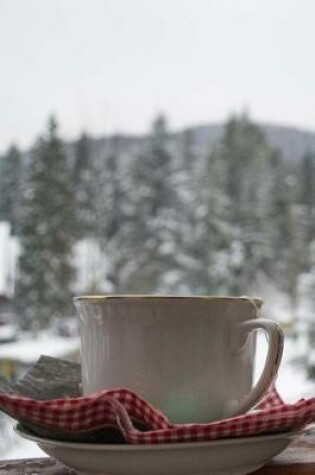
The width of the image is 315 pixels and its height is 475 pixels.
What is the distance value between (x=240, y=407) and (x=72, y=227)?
2.42 feet

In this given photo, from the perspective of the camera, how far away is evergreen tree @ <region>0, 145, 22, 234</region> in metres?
1.03

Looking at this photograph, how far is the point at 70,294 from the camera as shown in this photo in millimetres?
1041

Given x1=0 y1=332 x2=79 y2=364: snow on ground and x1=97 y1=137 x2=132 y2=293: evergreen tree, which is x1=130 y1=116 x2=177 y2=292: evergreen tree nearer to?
x1=97 y1=137 x2=132 y2=293: evergreen tree

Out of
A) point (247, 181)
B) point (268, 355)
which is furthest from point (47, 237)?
point (268, 355)

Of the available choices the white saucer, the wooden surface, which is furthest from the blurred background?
the white saucer

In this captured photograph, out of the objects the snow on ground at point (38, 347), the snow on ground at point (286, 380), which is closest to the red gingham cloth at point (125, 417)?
the snow on ground at point (286, 380)

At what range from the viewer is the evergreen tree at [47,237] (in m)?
1.01

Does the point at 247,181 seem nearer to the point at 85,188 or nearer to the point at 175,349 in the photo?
the point at 85,188

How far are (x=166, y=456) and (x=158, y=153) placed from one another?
0.85m

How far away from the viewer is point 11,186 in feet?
3.46

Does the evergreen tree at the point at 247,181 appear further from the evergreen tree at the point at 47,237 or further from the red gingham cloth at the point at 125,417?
the red gingham cloth at the point at 125,417

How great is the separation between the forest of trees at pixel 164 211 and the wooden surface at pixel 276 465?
0.60 meters

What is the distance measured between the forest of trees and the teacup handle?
0.65 m

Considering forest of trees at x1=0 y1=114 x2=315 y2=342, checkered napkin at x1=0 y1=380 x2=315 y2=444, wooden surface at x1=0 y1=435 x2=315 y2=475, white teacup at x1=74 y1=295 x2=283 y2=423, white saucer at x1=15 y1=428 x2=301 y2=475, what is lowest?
wooden surface at x1=0 y1=435 x2=315 y2=475
